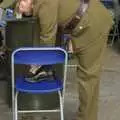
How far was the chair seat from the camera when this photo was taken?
12.5 feet

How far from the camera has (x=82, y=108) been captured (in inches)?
162

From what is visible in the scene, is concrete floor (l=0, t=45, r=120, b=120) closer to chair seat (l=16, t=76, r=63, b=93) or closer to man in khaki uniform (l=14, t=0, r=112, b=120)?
man in khaki uniform (l=14, t=0, r=112, b=120)

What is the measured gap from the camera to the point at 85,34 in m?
3.84

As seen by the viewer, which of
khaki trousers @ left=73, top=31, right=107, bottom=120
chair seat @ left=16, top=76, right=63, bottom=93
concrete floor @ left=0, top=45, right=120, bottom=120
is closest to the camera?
chair seat @ left=16, top=76, right=63, bottom=93

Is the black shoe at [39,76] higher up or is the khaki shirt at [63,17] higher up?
the khaki shirt at [63,17]

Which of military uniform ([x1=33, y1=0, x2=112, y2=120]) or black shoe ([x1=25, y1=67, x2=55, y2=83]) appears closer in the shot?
military uniform ([x1=33, y1=0, x2=112, y2=120])

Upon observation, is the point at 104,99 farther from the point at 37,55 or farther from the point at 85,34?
the point at 37,55

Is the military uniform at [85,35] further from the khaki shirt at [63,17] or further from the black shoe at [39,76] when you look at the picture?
the black shoe at [39,76]

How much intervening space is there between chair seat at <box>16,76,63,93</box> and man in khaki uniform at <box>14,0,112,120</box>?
0.86 feet

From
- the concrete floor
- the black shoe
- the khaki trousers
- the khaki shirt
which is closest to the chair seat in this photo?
the black shoe

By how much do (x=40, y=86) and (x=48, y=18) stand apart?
0.67 metres

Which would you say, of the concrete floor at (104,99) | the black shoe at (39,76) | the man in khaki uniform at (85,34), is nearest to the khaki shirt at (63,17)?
the man in khaki uniform at (85,34)

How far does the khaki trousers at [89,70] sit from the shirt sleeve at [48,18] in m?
0.33

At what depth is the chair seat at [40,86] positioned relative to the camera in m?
3.81
